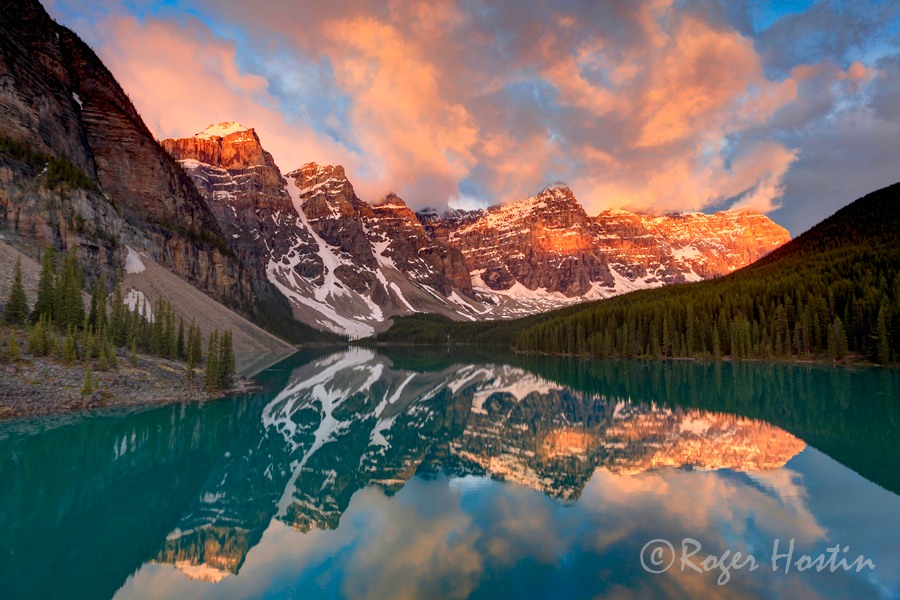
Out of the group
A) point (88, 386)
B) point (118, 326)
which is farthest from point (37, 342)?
point (118, 326)

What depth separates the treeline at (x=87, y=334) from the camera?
3600cm

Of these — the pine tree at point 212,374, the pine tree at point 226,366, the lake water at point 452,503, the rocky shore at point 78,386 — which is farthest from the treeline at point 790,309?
the rocky shore at point 78,386

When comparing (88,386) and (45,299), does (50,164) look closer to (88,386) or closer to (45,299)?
(45,299)

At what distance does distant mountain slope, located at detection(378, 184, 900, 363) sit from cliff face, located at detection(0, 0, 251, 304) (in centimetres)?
9599

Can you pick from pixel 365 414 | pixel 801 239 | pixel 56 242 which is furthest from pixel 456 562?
pixel 801 239

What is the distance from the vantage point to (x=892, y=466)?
20.6 meters

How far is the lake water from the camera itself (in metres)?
11.6

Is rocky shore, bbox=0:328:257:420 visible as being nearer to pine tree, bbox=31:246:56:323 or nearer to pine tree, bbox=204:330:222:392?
pine tree, bbox=204:330:222:392

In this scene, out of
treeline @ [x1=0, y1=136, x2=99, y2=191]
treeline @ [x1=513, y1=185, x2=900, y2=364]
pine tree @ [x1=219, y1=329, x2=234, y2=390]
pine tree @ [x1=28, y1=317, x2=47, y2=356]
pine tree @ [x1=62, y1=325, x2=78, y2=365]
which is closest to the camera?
pine tree @ [x1=28, y1=317, x2=47, y2=356]

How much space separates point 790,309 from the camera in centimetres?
7794

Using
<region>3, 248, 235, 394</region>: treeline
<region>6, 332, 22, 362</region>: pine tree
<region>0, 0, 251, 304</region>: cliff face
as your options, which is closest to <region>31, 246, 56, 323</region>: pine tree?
<region>3, 248, 235, 394</region>: treeline

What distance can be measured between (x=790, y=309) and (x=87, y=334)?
91.5 m

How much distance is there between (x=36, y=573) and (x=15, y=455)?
1449 centimetres

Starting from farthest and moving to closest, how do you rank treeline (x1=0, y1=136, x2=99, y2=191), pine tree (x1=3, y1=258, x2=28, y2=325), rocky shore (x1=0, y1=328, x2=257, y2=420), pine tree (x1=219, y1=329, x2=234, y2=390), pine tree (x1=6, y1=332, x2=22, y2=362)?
treeline (x1=0, y1=136, x2=99, y2=191)
pine tree (x1=219, y1=329, x2=234, y2=390)
pine tree (x1=3, y1=258, x2=28, y2=325)
pine tree (x1=6, y1=332, x2=22, y2=362)
rocky shore (x1=0, y1=328, x2=257, y2=420)
